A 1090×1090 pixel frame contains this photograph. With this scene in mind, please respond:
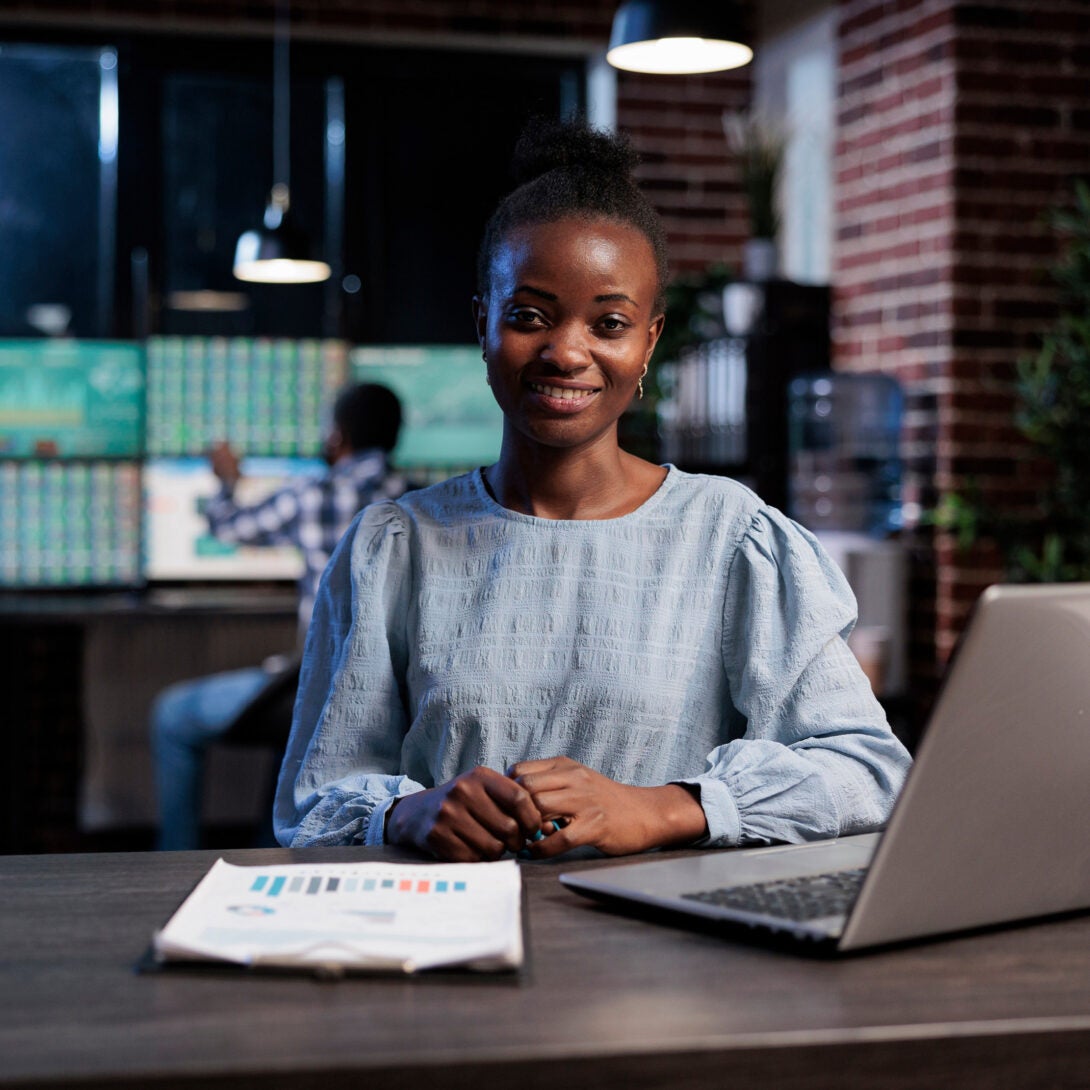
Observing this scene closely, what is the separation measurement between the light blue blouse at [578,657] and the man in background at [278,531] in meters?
2.40

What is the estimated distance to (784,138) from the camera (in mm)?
4633

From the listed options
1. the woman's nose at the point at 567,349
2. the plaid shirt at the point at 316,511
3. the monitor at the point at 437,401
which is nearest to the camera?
the woman's nose at the point at 567,349

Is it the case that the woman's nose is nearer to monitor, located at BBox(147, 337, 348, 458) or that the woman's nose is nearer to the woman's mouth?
the woman's mouth

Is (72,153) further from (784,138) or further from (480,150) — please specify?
(784,138)

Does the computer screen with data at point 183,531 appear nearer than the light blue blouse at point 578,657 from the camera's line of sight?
No

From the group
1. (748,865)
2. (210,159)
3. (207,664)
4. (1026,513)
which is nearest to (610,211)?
(748,865)

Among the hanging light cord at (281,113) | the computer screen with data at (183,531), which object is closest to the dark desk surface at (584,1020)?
the computer screen with data at (183,531)

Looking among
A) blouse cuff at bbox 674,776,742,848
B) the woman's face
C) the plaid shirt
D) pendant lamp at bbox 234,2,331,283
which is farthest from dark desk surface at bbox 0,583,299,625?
blouse cuff at bbox 674,776,742,848

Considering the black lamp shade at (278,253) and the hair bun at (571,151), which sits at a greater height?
the black lamp shade at (278,253)

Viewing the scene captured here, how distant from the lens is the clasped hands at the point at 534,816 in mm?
1098

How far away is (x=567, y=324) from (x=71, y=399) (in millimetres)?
3815

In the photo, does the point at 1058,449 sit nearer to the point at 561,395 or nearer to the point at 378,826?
the point at 561,395

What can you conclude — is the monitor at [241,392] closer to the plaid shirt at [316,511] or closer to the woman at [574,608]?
the plaid shirt at [316,511]

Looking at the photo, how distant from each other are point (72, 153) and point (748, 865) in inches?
173
